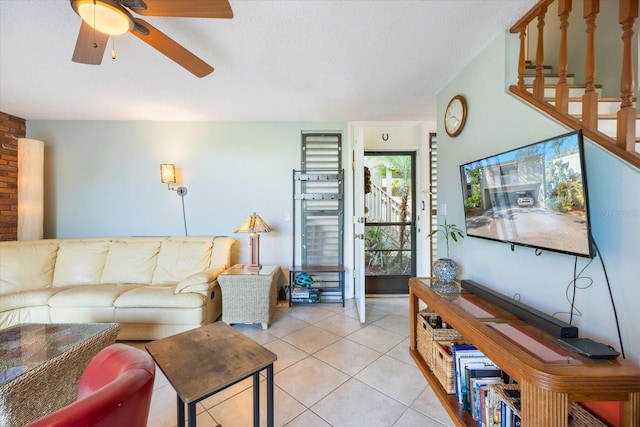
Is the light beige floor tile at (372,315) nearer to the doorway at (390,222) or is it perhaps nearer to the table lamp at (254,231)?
the doorway at (390,222)

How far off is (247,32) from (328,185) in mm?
A: 2053

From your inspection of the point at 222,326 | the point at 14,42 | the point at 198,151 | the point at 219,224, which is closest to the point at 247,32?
the point at 14,42

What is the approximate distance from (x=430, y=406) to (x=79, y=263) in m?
3.70

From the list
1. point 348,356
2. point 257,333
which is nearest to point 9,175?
point 257,333

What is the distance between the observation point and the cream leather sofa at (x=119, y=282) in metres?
2.31

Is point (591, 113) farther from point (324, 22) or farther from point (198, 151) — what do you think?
point (198, 151)

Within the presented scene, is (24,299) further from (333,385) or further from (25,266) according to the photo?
(333,385)

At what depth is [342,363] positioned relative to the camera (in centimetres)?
204

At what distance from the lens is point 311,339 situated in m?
2.40

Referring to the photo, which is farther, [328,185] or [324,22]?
[328,185]

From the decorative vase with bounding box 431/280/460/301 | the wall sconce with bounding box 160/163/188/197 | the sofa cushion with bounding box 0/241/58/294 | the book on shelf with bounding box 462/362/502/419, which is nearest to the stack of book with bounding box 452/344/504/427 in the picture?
the book on shelf with bounding box 462/362/502/419

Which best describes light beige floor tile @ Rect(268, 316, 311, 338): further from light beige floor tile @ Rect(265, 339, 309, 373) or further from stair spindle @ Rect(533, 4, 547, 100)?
stair spindle @ Rect(533, 4, 547, 100)

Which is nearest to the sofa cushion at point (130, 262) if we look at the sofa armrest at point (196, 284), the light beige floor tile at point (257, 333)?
the sofa armrest at point (196, 284)

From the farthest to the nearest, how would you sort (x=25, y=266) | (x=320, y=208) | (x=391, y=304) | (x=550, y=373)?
(x=320, y=208) < (x=391, y=304) < (x=25, y=266) < (x=550, y=373)
